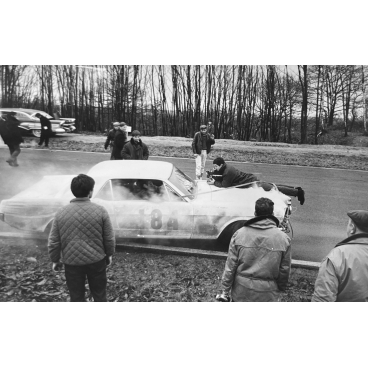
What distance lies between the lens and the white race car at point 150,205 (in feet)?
11.9

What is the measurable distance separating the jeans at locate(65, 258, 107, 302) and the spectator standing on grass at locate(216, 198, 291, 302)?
101 cm

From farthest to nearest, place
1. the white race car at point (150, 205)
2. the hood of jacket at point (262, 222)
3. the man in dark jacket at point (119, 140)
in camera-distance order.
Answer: the man in dark jacket at point (119, 140), the white race car at point (150, 205), the hood of jacket at point (262, 222)

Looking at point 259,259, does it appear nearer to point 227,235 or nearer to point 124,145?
point 227,235

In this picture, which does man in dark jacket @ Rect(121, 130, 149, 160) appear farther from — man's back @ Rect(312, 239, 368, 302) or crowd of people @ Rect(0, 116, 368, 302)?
man's back @ Rect(312, 239, 368, 302)

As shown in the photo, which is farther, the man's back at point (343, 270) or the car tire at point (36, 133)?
the car tire at point (36, 133)

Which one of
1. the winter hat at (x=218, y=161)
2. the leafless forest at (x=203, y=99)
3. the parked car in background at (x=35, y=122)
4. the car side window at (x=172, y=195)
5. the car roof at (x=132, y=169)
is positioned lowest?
the car side window at (x=172, y=195)

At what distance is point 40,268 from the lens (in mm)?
3551

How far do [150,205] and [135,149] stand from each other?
0.66 metres

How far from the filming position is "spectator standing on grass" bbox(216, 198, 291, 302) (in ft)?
8.07

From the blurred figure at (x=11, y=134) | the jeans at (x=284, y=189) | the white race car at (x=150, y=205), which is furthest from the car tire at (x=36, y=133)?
the jeans at (x=284, y=189)

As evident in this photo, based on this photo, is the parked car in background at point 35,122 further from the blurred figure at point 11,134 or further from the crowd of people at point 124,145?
the crowd of people at point 124,145

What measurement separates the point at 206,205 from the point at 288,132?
123 cm

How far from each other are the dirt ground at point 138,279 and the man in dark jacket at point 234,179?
830mm
